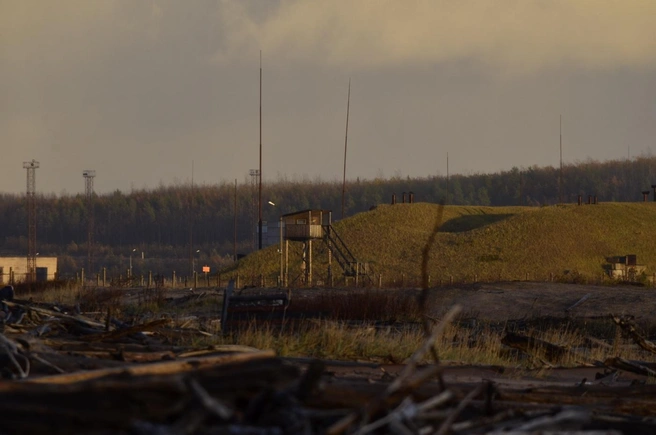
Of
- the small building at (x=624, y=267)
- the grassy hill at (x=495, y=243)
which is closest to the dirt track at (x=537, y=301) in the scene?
the small building at (x=624, y=267)

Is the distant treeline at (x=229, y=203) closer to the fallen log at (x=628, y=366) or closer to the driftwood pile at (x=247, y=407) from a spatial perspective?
the fallen log at (x=628, y=366)

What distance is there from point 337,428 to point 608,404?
4.32m

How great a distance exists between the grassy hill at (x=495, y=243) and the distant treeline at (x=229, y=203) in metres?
56.9

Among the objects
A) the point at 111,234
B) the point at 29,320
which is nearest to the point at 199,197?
the point at 111,234

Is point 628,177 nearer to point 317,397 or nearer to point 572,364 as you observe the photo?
point 572,364

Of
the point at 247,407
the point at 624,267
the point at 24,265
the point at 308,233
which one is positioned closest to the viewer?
the point at 247,407

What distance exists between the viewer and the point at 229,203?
522 feet

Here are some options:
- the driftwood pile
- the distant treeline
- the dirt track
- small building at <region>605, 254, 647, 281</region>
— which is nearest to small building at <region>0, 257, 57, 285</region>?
small building at <region>605, 254, 647, 281</region>

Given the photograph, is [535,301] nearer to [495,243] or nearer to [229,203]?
[495,243]

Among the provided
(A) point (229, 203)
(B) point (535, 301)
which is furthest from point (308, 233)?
(A) point (229, 203)

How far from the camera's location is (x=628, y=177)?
14662cm

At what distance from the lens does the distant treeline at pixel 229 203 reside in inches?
5576

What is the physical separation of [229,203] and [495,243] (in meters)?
90.6

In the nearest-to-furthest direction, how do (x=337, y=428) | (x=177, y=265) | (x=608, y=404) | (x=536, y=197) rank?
(x=337, y=428) → (x=608, y=404) → (x=177, y=265) → (x=536, y=197)
